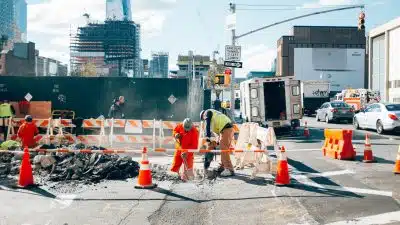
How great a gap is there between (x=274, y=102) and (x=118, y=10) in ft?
560

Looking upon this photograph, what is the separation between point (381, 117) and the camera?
2291cm

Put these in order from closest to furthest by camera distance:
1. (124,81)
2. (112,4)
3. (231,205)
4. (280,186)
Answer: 1. (231,205)
2. (280,186)
3. (124,81)
4. (112,4)

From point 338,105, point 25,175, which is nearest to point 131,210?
point 25,175

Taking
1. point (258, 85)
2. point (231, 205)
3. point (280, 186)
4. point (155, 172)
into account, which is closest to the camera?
point (231, 205)

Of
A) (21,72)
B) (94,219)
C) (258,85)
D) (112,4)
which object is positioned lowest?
(94,219)

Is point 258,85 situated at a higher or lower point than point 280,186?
higher

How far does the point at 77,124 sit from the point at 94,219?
1339 cm

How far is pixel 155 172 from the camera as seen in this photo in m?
12.0

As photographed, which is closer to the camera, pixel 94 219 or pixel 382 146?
pixel 94 219

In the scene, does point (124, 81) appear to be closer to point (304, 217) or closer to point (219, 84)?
point (219, 84)

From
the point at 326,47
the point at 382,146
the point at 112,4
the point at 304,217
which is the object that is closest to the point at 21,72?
the point at 326,47

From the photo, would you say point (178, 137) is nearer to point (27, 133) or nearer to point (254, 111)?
point (27, 133)

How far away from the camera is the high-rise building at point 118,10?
18388 cm

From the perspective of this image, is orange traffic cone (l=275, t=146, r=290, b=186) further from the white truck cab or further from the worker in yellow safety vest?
the worker in yellow safety vest
